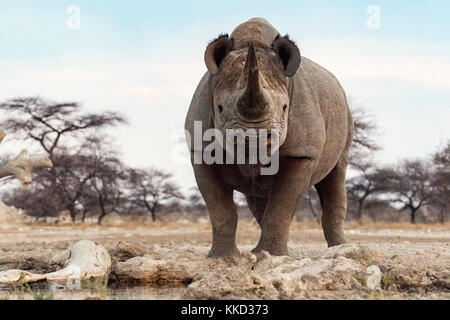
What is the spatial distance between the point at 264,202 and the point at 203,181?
170cm

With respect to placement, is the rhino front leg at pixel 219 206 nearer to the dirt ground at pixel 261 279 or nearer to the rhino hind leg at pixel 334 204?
the dirt ground at pixel 261 279

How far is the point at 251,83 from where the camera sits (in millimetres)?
5469

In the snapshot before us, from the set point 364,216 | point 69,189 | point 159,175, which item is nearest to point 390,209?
point 364,216

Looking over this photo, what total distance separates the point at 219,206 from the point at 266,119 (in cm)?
184

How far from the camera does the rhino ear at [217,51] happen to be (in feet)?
21.1

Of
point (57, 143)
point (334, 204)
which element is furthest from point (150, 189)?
point (334, 204)

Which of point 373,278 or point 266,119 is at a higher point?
point 266,119

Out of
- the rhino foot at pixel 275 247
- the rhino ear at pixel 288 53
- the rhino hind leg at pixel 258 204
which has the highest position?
the rhino ear at pixel 288 53

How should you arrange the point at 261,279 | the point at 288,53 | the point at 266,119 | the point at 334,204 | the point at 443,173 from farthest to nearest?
1. the point at 443,173
2. the point at 334,204
3. the point at 288,53
4. the point at 266,119
5. the point at 261,279

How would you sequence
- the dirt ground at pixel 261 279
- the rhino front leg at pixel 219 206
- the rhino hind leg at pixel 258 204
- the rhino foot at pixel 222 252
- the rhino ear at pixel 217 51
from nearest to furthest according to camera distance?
the dirt ground at pixel 261 279
the rhino ear at pixel 217 51
the rhino front leg at pixel 219 206
the rhino foot at pixel 222 252
the rhino hind leg at pixel 258 204

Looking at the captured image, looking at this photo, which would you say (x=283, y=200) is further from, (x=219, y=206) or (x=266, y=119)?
(x=266, y=119)

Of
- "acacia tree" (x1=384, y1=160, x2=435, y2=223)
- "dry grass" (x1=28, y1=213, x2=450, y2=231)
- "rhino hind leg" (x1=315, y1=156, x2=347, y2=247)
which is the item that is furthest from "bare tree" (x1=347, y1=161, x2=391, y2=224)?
"rhino hind leg" (x1=315, y1=156, x2=347, y2=247)

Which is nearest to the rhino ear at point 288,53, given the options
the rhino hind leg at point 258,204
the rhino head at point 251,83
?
the rhino head at point 251,83

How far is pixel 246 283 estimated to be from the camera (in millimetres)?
5023
